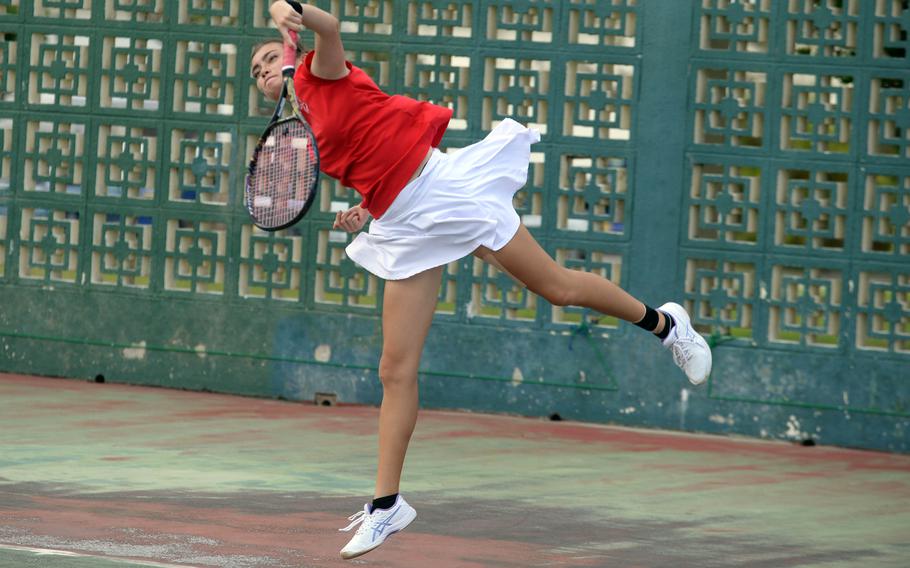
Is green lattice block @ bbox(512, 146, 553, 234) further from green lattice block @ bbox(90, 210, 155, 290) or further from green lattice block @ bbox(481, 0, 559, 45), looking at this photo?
green lattice block @ bbox(90, 210, 155, 290)

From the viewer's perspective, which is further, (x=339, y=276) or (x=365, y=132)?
(x=339, y=276)

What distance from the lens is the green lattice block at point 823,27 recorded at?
32.8 ft

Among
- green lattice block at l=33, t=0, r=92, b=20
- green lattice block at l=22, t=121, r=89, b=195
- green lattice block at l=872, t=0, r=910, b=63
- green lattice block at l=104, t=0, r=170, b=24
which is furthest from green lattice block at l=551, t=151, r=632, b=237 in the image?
green lattice block at l=33, t=0, r=92, b=20

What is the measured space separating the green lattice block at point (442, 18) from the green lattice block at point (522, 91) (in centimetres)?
28

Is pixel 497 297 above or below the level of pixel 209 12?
below

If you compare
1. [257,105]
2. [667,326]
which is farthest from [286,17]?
[257,105]

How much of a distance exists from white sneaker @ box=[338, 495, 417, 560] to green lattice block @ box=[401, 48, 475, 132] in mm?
4726

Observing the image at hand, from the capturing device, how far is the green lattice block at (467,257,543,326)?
10.7 metres

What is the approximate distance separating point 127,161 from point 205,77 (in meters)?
0.82

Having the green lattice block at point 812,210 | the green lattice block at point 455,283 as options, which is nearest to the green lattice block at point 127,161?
the green lattice block at point 455,283

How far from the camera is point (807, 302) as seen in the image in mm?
10109

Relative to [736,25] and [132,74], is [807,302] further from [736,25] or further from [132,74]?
[132,74]

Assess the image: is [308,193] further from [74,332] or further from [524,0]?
[74,332]

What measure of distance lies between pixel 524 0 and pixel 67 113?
3371mm
